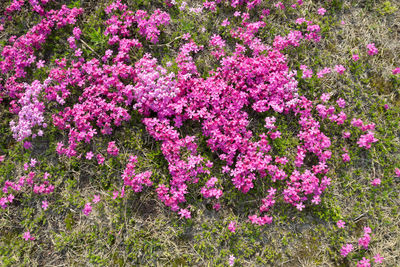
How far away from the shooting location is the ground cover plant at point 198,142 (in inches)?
189

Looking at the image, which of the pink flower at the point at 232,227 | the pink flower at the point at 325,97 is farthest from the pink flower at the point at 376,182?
the pink flower at the point at 232,227

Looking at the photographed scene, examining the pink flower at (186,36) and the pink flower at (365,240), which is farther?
the pink flower at (186,36)

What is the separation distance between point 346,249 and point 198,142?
316cm

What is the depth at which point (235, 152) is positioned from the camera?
487 cm

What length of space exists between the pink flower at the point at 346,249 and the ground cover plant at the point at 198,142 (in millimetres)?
39

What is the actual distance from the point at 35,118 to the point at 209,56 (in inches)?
137

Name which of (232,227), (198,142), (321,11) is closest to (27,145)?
(198,142)

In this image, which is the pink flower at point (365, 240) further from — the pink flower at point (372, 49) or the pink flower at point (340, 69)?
the pink flower at point (372, 49)

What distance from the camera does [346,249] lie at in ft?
15.3

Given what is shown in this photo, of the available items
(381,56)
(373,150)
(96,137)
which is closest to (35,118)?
(96,137)

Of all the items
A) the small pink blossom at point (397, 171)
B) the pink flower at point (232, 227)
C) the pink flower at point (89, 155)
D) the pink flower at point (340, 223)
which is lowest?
the pink flower at point (232, 227)

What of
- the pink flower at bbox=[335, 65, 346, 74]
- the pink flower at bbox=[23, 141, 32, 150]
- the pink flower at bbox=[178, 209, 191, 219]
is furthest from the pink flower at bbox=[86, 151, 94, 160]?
the pink flower at bbox=[335, 65, 346, 74]

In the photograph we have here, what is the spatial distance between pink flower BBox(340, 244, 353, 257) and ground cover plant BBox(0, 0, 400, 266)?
0.13ft

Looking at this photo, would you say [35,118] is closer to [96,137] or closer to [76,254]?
[96,137]
